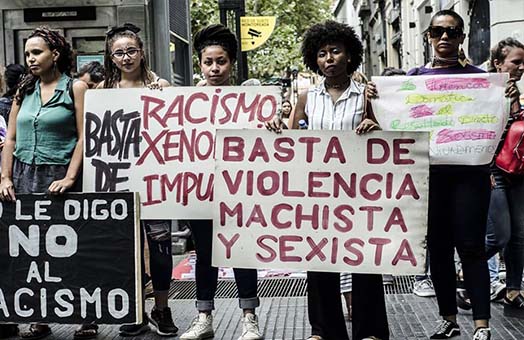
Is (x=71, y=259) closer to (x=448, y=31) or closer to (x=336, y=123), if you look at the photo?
(x=336, y=123)

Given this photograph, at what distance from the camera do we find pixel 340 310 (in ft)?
15.3

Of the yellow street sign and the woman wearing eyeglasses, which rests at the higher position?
the yellow street sign

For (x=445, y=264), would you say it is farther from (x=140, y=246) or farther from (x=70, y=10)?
(x=70, y=10)

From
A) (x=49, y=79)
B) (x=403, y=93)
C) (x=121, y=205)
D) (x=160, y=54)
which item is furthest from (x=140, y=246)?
(x=160, y=54)

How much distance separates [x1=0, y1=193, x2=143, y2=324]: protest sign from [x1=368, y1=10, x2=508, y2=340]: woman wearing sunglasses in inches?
64.7

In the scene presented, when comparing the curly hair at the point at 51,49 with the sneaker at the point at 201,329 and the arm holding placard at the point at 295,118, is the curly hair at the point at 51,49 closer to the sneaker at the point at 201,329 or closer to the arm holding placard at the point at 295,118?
the arm holding placard at the point at 295,118

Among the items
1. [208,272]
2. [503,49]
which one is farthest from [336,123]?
[503,49]

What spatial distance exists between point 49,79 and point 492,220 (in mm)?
3035

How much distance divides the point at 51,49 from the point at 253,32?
7505 mm

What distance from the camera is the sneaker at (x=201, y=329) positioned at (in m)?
5.02

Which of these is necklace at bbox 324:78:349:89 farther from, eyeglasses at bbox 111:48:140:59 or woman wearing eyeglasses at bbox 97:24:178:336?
eyeglasses at bbox 111:48:140:59

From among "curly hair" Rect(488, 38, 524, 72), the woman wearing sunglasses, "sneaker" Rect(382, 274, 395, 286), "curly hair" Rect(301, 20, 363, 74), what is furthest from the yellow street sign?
the woman wearing sunglasses

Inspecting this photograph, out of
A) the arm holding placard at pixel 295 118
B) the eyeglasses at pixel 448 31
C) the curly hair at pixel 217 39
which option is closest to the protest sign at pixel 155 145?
the curly hair at pixel 217 39

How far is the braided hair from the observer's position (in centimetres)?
509
